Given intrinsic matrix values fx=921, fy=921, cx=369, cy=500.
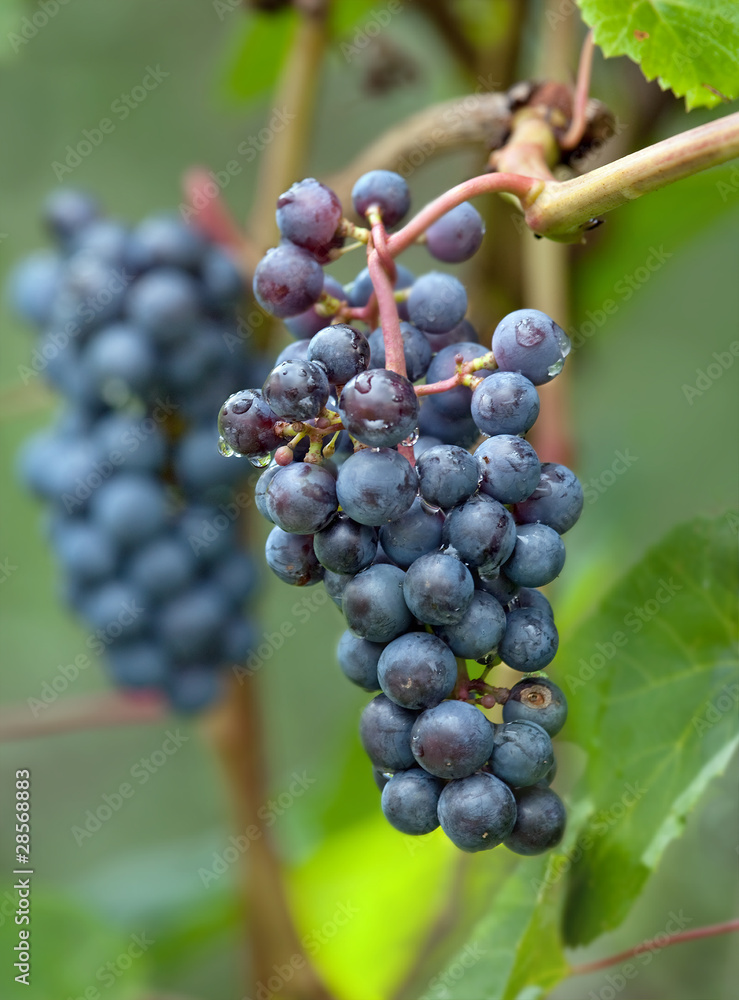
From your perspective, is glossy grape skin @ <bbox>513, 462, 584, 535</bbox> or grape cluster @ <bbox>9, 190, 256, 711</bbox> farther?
grape cluster @ <bbox>9, 190, 256, 711</bbox>

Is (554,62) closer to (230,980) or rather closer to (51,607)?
(230,980)

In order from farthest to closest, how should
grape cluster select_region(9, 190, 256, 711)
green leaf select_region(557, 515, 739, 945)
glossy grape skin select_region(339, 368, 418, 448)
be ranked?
grape cluster select_region(9, 190, 256, 711)
green leaf select_region(557, 515, 739, 945)
glossy grape skin select_region(339, 368, 418, 448)

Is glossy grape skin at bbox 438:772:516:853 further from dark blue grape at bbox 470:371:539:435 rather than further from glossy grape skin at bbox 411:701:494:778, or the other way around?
dark blue grape at bbox 470:371:539:435

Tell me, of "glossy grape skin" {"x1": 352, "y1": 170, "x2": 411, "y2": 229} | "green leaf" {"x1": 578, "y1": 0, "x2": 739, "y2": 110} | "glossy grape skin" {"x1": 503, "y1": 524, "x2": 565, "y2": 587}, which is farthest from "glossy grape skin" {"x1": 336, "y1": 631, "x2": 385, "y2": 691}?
"green leaf" {"x1": 578, "y1": 0, "x2": 739, "y2": 110}

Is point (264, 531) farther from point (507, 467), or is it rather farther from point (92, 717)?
point (507, 467)

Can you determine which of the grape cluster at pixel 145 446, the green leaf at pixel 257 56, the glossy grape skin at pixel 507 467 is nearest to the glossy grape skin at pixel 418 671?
the glossy grape skin at pixel 507 467

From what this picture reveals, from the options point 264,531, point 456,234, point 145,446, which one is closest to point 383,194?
point 456,234
